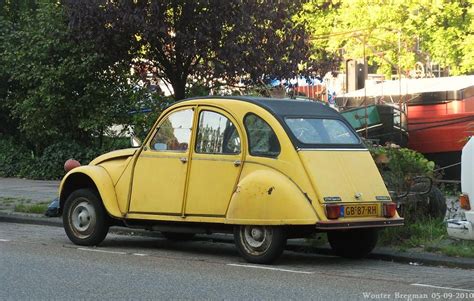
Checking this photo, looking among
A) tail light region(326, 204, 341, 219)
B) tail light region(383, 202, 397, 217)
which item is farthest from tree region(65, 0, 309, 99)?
tail light region(326, 204, 341, 219)

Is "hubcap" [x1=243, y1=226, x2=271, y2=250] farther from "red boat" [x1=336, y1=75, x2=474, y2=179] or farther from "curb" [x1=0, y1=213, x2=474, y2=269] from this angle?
"red boat" [x1=336, y1=75, x2=474, y2=179]

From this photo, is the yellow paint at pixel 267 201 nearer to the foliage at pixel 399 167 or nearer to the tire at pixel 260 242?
the tire at pixel 260 242

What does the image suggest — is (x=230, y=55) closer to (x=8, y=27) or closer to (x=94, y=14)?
(x=94, y=14)

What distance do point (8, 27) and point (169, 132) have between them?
13.8 meters

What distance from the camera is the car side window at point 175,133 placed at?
10.4m

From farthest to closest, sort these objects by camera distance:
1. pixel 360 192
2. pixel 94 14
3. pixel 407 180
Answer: pixel 94 14 < pixel 407 180 < pixel 360 192

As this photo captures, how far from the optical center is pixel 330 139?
991 cm

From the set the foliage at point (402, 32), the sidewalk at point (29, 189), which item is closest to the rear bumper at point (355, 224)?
the sidewalk at point (29, 189)

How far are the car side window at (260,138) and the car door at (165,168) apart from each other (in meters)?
0.92

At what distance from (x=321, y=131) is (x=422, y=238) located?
222 cm

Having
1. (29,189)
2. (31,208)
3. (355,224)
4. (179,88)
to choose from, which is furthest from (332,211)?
(29,189)

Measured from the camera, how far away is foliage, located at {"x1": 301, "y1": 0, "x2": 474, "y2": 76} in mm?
30234

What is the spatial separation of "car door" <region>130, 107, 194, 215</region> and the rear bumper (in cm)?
200

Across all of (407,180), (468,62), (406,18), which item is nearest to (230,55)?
(407,180)
